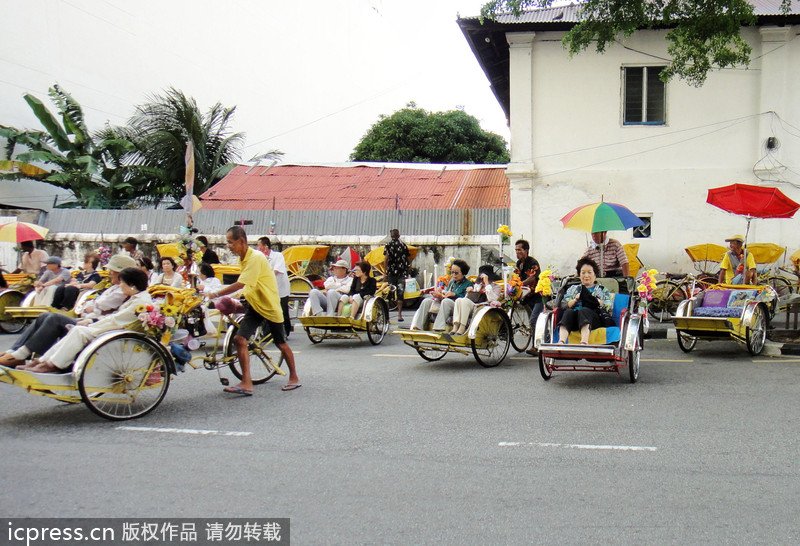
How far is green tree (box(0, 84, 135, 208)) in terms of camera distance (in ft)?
84.2

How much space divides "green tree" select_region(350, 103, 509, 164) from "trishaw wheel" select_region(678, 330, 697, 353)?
24492 millimetres

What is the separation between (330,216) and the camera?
2130 centimetres

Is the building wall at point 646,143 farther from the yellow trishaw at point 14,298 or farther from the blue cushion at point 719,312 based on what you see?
the yellow trishaw at point 14,298

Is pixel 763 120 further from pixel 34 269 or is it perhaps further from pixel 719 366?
pixel 34 269

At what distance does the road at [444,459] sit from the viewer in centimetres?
461

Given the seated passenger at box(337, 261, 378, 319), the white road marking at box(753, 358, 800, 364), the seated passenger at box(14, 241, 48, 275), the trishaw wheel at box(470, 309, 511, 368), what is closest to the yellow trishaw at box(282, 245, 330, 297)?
the seated passenger at box(337, 261, 378, 319)

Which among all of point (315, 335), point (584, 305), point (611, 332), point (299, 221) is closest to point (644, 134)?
point (315, 335)

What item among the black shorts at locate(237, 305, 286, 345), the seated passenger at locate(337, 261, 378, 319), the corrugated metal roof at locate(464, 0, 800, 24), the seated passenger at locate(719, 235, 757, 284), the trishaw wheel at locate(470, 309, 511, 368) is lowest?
the trishaw wheel at locate(470, 309, 511, 368)

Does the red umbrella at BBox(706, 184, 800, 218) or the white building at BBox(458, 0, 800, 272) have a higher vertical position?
the white building at BBox(458, 0, 800, 272)

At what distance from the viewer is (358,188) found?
25969 millimetres

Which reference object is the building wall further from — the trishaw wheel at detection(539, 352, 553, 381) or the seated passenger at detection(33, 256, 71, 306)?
the seated passenger at detection(33, 256, 71, 306)

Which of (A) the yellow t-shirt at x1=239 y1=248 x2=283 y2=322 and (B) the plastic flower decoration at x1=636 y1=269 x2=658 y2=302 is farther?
(B) the plastic flower decoration at x1=636 y1=269 x2=658 y2=302

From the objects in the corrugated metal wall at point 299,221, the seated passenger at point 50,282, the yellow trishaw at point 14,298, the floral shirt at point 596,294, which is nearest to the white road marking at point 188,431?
the floral shirt at point 596,294

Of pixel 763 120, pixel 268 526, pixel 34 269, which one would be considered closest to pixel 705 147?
pixel 763 120
